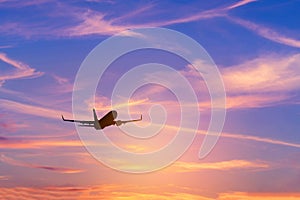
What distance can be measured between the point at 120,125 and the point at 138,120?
10.8 meters

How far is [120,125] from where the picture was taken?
162250 millimetres

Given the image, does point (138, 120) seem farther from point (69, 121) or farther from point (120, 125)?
point (69, 121)

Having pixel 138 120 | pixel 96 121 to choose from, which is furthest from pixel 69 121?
pixel 138 120

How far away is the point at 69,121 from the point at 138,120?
78.6ft

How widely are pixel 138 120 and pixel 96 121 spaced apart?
671 inches

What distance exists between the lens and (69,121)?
157 meters

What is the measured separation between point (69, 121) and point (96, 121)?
9.92m

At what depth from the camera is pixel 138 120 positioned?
505ft

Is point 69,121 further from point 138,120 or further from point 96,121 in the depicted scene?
point 138,120

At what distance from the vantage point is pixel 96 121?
16200 cm
